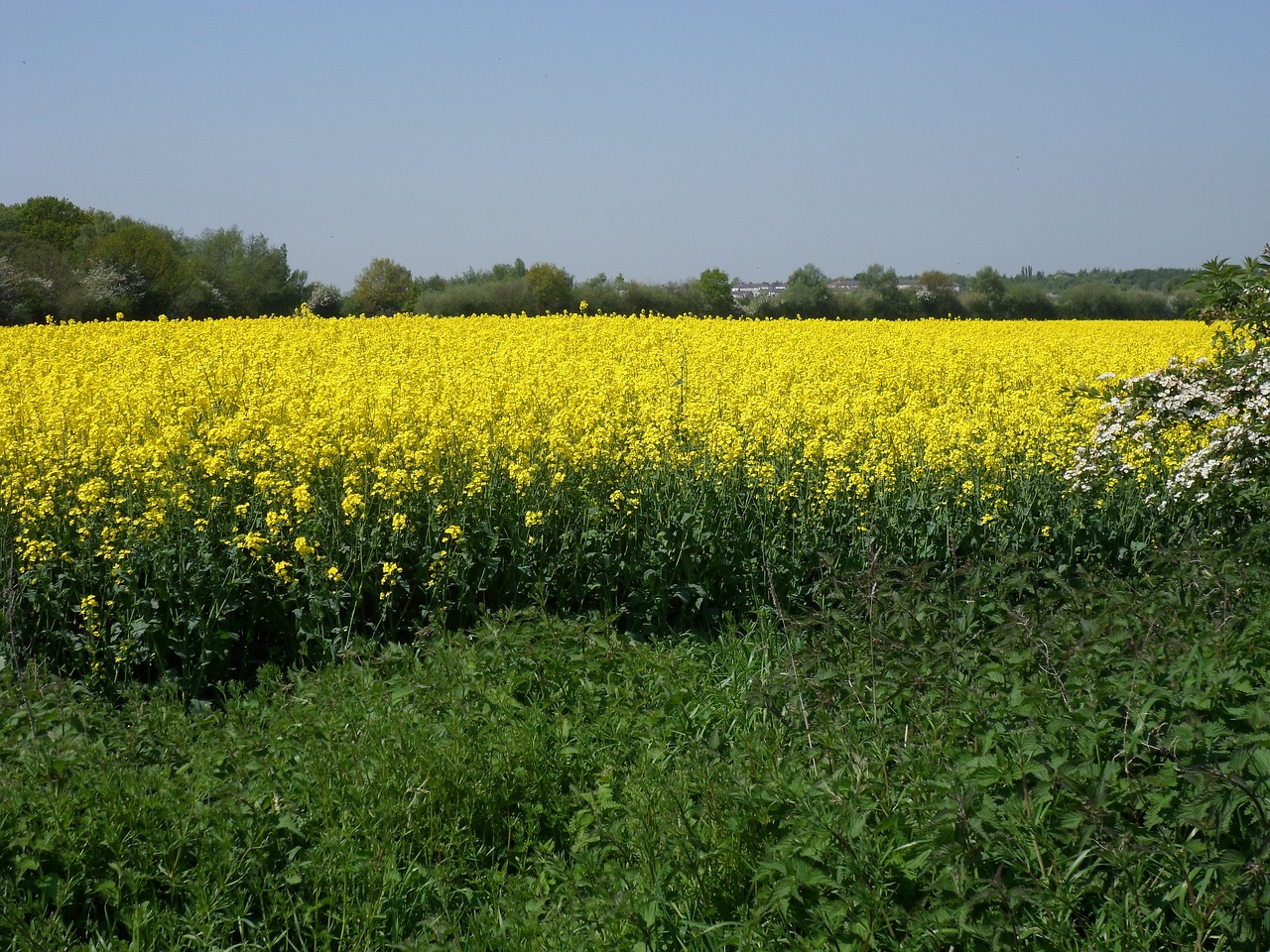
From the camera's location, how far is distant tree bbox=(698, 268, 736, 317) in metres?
31.4

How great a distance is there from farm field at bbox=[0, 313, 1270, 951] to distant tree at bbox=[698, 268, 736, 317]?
2283cm

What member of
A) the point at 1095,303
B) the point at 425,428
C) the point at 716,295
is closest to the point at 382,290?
the point at 716,295

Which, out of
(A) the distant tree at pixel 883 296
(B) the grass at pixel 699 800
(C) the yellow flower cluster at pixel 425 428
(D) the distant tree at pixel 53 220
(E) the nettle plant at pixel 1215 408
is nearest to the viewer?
(B) the grass at pixel 699 800

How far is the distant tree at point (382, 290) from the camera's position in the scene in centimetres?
2977

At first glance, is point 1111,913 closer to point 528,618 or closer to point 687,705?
point 687,705

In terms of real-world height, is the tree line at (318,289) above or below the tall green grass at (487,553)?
above

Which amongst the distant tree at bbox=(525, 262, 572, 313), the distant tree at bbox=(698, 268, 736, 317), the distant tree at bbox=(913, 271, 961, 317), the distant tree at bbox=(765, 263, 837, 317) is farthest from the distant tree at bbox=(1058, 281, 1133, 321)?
the distant tree at bbox=(525, 262, 572, 313)

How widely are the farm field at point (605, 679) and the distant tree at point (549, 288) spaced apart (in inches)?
809

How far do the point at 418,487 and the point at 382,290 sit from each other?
2485 cm

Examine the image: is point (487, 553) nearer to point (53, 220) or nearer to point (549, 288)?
point (549, 288)

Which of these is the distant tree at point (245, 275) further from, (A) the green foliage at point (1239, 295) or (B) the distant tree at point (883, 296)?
(A) the green foliage at point (1239, 295)

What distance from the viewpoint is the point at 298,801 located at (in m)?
3.47

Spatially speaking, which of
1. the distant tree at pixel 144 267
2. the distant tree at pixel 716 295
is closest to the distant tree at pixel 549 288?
the distant tree at pixel 716 295

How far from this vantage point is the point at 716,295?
31688 millimetres
